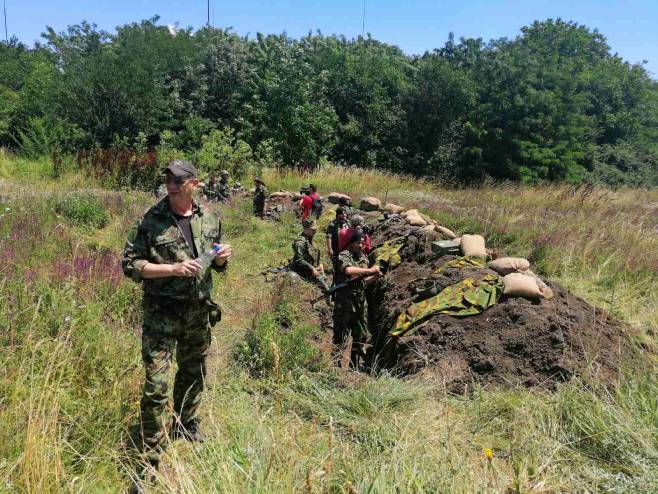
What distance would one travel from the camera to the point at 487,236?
8.53 m

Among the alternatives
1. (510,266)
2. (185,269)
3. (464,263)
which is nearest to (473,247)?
(464,263)

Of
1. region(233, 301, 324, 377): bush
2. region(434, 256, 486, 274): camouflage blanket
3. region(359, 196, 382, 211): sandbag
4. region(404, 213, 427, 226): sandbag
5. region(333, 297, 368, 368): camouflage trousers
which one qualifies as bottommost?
region(333, 297, 368, 368): camouflage trousers

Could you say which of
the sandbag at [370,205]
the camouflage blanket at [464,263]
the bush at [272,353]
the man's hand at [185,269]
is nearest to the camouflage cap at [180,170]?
the man's hand at [185,269]

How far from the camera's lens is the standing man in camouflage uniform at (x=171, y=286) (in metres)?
2.63

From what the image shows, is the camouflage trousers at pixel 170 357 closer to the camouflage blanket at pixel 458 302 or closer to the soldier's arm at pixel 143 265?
the soldier's arm at pixel 143 265

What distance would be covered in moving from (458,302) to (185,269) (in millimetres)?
3166

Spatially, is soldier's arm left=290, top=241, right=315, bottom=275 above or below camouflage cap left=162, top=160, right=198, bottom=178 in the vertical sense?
below

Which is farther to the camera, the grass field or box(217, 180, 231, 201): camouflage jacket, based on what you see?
box(217, 180, 231, 201): camouflage jacket

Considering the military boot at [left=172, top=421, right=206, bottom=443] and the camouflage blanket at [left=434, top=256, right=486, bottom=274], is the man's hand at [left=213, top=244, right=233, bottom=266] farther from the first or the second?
the camouflage blanket at [left=434, top=256, right=486, bottom=274]

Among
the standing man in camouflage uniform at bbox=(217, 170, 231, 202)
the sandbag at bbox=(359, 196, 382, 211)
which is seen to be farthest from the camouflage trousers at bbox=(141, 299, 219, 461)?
the standing man in camouflage uniform at bbox=(217, 170, 231, 202)

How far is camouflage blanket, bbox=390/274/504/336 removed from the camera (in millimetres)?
4785

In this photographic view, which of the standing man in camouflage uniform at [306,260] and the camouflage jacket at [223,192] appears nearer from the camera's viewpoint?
the standing man in camouflage uniform at [306,260]

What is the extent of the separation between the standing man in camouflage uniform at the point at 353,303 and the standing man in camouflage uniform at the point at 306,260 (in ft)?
5.03

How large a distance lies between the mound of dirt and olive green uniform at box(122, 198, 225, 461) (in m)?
2.09
